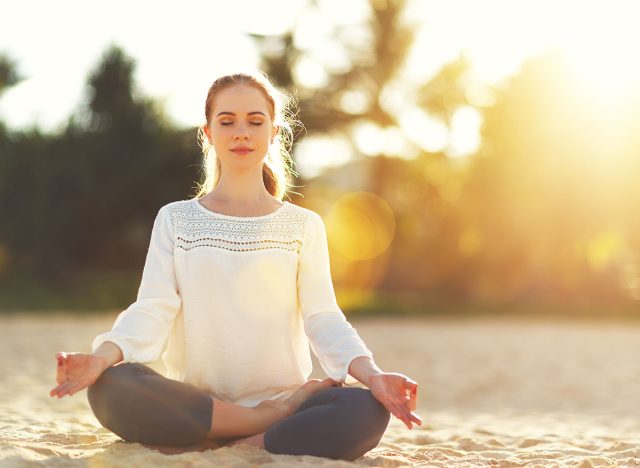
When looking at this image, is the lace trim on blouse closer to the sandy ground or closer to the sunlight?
the sandy ground

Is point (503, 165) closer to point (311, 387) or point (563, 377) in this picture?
point (563, 377)

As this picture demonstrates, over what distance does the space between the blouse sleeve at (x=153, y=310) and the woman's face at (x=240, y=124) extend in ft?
1.25

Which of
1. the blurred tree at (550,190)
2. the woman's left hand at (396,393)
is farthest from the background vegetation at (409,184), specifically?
the woman's left hand at (396,393)

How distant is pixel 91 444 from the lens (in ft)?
11.7

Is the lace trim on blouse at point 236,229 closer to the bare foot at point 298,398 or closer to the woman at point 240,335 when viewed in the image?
the woman at point 240,335

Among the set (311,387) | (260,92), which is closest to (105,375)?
(311,387)

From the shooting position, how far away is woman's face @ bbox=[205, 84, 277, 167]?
3420 mm

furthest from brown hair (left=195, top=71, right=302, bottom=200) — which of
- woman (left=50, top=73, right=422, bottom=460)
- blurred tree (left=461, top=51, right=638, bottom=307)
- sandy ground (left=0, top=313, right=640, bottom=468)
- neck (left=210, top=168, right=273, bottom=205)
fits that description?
blurred tree (left=461, top=51, right=638, bottom=307)

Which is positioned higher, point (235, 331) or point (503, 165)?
point (503, 165)

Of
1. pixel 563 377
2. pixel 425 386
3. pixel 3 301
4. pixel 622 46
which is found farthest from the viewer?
pixel 622 46

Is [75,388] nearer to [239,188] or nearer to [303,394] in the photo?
[303,394]

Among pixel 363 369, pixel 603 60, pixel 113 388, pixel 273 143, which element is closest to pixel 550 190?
pixel 603 60

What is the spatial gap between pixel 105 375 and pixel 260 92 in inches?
50.7

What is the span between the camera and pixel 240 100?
3.43 meters
